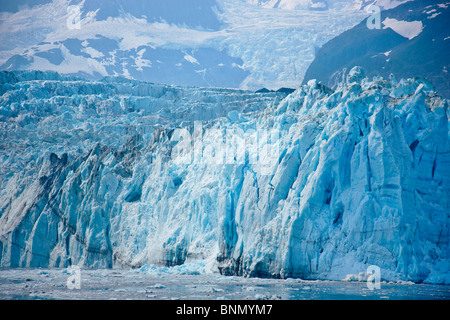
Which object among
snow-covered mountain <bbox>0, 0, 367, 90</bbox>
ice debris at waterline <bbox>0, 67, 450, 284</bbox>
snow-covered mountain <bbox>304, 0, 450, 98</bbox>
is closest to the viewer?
ice debris at waterline <bbox>0, 67, 450, 284</bbox>

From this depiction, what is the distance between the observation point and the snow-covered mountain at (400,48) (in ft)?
189

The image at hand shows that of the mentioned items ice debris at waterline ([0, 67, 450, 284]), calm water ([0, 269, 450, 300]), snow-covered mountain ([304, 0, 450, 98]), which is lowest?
calm water ([0, 269, 450, 300])

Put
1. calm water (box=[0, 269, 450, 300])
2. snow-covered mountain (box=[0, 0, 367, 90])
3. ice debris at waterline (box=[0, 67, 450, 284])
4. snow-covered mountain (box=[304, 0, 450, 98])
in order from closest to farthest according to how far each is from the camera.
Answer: calm water (box=[0, 269, 450, 300])
ice debris at waterline (box=[0, 67, 450, 284])
snow-covered mountain (box=[304, 0, 450, 98])
snow-covered mountain (box=[0, 0, 367, 90])

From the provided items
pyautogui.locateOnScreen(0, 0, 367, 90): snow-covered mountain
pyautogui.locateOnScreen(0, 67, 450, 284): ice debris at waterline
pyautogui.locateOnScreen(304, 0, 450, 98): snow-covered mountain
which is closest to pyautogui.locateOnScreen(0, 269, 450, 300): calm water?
pyautogui.locateOnScreen(0, 67, 450, 284): ice debris at waterline

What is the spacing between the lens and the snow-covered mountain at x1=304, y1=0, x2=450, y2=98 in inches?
2269

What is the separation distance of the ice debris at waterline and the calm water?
2.08 meters

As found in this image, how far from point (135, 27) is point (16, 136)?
62.2 meters

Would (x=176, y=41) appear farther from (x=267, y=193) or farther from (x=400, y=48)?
(x=267, y=193)

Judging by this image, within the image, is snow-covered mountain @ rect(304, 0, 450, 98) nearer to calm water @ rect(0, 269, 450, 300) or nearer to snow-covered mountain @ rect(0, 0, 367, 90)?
snow-covered mountain @ rect(0, 0, 367, 90)

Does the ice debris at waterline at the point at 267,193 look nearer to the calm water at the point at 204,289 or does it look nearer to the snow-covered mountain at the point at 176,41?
the calm water at the point at 204,289

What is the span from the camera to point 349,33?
2896 inches

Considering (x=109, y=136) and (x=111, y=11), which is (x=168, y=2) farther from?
(x=109, y=136)

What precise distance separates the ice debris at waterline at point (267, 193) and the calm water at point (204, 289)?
81.9 inches

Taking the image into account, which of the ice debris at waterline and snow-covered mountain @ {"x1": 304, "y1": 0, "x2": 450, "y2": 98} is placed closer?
the ice debris at waterline
